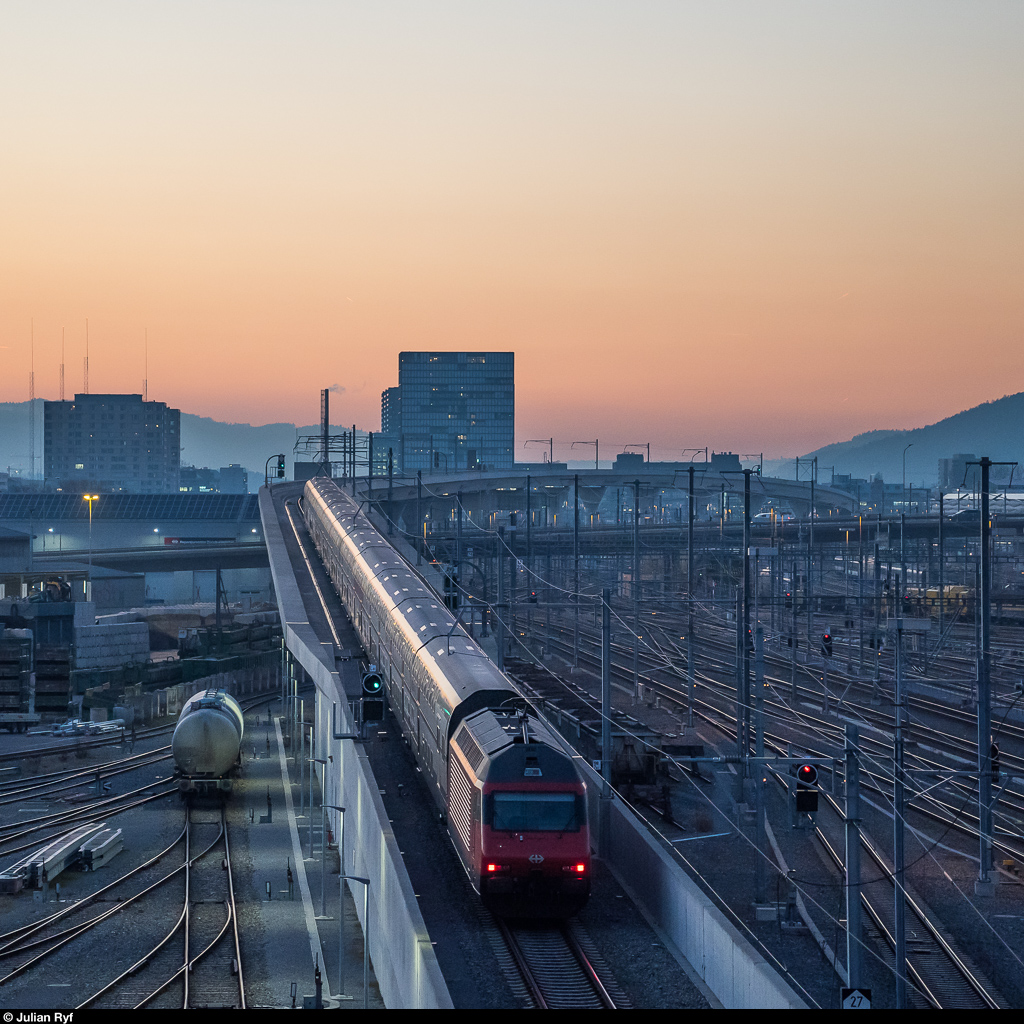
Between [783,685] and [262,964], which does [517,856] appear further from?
[783,685]

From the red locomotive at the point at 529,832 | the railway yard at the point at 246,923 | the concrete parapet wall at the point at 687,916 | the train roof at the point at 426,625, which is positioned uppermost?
the train roof at the point at 426,625

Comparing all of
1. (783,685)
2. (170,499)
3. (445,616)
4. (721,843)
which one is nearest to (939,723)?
(783,685)

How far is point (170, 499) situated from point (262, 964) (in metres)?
106

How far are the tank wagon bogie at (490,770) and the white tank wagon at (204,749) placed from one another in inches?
359

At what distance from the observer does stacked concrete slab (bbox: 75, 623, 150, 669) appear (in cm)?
5991

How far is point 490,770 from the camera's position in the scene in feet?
63.2

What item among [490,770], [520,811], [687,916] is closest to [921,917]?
[687,916]

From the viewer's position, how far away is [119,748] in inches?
1908

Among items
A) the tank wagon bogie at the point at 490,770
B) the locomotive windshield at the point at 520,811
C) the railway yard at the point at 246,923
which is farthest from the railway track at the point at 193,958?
the locomotive windshield at the point at 520,811

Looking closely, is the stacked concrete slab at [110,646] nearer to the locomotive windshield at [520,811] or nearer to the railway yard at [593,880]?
the railway yard at [593,880]

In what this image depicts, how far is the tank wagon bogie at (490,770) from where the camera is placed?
753 inches

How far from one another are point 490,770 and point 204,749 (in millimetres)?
21390

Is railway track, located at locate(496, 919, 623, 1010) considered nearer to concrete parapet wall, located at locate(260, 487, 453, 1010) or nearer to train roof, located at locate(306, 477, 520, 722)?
concrete parapet wall, located at locate(260, 487, 453, 1010)

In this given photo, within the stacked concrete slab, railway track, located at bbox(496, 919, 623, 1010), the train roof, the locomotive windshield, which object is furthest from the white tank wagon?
the stacked concrete slab
